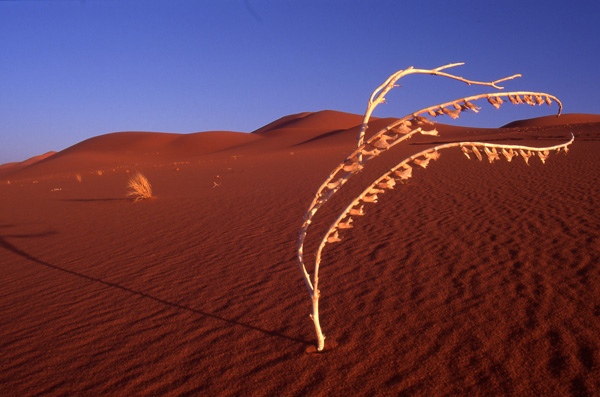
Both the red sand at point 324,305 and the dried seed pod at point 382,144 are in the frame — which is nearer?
the dried seed pod at point 382,144

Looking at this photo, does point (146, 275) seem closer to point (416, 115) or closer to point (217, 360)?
point (217, 360)

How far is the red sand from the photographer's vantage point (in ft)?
9.58

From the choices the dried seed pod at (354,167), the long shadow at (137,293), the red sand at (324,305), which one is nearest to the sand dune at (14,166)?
the long shadow at (137,293)

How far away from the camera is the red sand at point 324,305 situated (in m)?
2.92

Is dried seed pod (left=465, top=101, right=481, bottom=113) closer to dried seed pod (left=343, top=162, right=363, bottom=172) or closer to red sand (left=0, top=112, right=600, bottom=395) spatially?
dried seed pod (left=343, top=162, right=363, bottom=172)

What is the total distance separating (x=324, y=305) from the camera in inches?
161

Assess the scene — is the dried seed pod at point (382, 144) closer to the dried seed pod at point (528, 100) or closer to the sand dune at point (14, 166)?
the dried seed pod at point (528, 100)

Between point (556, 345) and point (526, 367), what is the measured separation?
1.33 feet

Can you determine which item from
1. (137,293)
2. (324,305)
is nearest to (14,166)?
(137,293)

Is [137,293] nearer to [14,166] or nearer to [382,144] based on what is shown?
[382,144]

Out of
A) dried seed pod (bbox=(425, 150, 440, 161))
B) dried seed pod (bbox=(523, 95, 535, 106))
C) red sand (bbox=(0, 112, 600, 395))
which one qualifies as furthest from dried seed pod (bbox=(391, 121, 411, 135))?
red sand (bbox=(0, 112, 600, 395))

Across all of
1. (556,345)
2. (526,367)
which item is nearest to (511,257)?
(556,345)

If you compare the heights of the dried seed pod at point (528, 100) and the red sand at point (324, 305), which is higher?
the dried seed pod at point (528, 100)

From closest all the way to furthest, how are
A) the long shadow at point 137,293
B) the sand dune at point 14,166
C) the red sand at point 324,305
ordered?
the red sand at point 324,305, the long shadow at point 137,293, the sand dune at point 14,166
